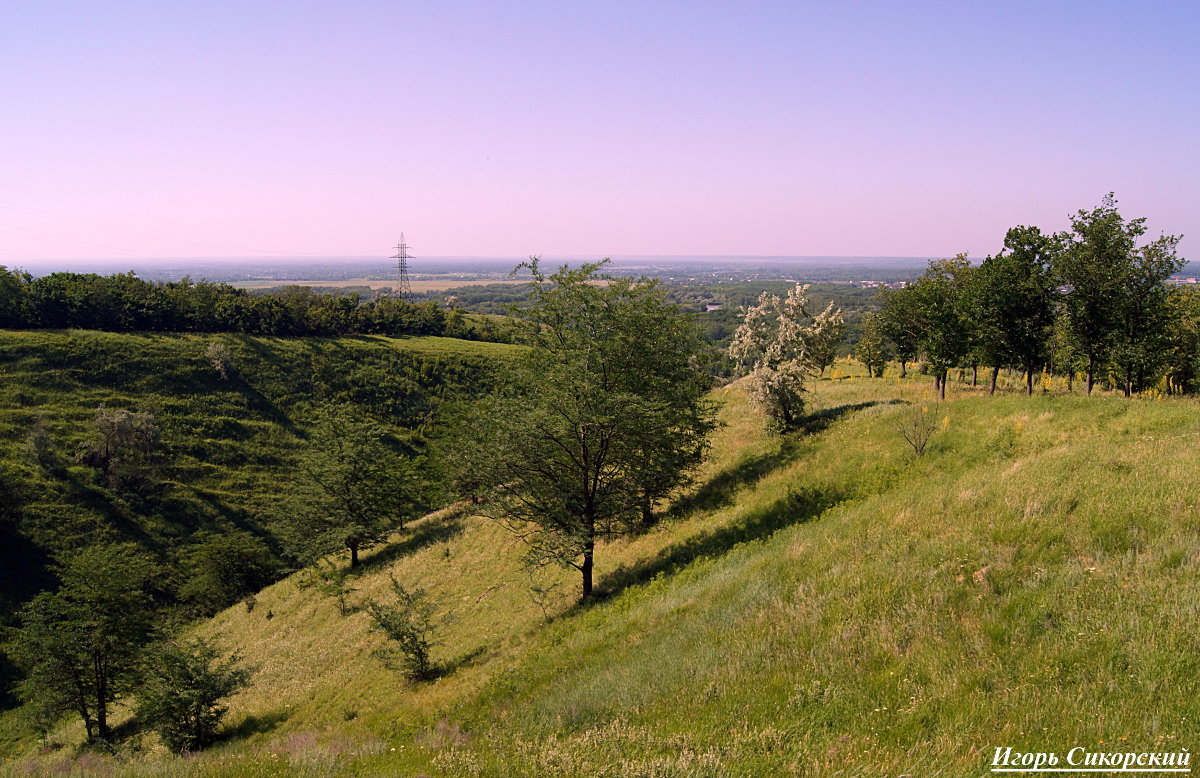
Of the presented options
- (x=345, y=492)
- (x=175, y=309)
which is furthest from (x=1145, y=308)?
(x=175, y=309)

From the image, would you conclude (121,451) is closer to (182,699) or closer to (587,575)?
(182,699)

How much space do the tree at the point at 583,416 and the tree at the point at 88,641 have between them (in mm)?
17303

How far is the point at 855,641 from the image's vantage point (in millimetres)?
8734

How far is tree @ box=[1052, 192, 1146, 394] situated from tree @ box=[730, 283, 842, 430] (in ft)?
32.2

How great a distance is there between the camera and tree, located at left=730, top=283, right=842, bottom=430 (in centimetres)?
2644

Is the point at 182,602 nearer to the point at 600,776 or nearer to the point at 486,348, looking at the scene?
the point at 600,776

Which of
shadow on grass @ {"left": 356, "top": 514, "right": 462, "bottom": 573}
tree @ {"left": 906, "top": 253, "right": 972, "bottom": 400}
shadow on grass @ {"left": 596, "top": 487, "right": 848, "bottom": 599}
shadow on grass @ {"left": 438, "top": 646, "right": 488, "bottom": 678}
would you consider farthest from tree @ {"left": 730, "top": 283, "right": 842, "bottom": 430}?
shadow on grass @ {"left": 356, "top": 514, "right": 462, "bottom": 573}

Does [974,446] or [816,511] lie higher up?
[974,446]

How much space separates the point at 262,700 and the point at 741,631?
20.4 metres

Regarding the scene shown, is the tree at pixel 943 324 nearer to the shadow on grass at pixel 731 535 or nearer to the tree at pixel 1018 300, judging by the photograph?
the tree at pixel 1018 300

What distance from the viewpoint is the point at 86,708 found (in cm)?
2339

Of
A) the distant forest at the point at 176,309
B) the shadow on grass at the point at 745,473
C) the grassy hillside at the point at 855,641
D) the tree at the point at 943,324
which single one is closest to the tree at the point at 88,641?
the grassy hillside at the point at 855,641

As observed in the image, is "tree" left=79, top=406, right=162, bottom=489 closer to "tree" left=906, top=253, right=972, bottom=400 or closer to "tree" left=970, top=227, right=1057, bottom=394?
"tree" left=906, top=253, right=972, bottom=400

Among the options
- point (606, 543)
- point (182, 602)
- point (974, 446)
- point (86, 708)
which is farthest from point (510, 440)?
point (182, 602)
